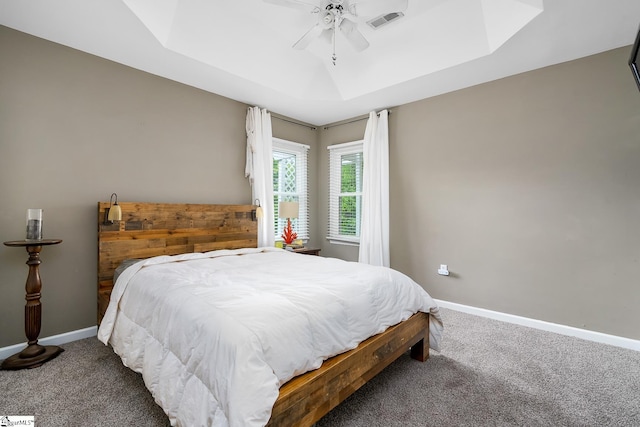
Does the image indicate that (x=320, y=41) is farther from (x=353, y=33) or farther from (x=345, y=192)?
(x=345, y=192)

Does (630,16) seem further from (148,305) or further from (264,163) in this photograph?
(148,305)

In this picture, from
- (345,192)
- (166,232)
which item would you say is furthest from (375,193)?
(166,232)

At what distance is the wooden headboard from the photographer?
2604mm

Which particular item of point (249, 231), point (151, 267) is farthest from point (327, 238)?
point (151, 267)

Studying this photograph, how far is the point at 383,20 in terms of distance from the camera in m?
2.67

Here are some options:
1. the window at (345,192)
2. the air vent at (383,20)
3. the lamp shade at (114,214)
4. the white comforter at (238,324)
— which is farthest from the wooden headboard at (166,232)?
the air vent at (383,20)

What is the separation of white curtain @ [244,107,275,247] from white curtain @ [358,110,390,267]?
1340mm

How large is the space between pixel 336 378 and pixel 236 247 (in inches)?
96.3

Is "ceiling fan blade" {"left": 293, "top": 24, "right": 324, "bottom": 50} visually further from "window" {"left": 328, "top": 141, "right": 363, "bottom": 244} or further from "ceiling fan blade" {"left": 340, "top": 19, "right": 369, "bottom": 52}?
"window" {"left": 328, "top": 141, "right": 363, "bottom": 244}

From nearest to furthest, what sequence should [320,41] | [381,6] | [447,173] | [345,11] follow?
[381,6] → [345,11] → [320,41] → [447,173]

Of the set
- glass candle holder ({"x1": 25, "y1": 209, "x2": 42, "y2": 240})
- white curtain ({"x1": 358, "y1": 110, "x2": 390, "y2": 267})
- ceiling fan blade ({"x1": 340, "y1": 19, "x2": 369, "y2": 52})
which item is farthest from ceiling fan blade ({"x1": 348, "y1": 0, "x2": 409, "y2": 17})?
glass candle holder ({"x1": 25, "y1": 209, "x2": 42, "y2": 240})

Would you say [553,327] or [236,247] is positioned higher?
[236,247]

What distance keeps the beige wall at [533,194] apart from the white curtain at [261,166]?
1.84 meters

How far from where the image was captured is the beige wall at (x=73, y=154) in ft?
7.63
